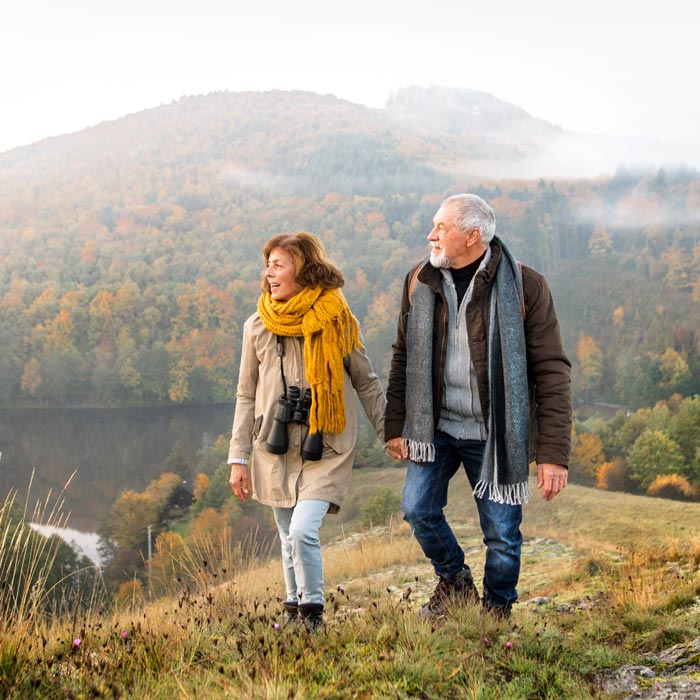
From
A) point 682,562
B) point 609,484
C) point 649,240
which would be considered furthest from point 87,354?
point 682,562

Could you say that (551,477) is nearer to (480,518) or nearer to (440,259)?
(480,518)

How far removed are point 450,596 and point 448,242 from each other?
1.63 metres

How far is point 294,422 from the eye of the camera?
326cm

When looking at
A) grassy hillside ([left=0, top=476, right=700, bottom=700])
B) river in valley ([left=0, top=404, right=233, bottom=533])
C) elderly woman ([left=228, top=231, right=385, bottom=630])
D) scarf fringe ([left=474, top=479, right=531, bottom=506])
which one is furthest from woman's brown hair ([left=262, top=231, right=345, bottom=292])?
river in valley ([left=0, top=404, right=233, bottom=533])

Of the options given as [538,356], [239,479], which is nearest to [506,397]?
[538,356]

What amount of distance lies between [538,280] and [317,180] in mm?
142432

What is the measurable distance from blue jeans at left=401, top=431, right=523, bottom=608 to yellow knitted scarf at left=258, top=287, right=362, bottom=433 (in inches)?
18.2

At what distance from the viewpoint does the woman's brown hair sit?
330cm

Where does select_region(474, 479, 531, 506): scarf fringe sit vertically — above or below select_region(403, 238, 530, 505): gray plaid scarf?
below

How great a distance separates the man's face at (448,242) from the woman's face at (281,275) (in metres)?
0.66

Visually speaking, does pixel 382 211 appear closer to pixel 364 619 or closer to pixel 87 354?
pixel 87 354

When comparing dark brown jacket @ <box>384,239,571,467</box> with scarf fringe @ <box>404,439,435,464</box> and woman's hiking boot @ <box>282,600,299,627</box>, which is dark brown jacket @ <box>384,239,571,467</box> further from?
woman's hiking boot @ <box>282,600,299,627</box>

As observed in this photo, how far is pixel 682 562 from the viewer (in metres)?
4.89

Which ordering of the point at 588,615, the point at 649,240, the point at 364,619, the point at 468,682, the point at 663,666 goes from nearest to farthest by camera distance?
1. the point at 468,682
2. the point at 663,666
3. the point at 364,619
4. the point at 588,615
5. the point at 649,240
